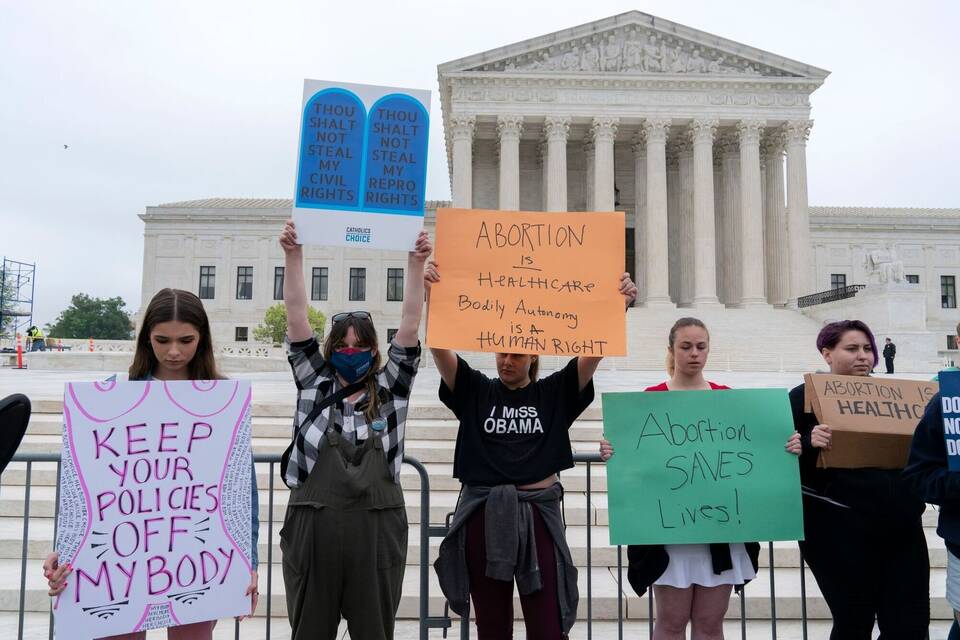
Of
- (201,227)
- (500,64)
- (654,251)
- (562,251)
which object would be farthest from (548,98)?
(562,251)

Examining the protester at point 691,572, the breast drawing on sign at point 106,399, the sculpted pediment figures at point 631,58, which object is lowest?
the protester at point 691,572

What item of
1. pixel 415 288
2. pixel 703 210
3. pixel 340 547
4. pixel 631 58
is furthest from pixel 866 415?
pixel 631 58

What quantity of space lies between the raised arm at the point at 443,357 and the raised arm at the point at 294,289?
639 mm

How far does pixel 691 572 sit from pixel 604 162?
1375 inches

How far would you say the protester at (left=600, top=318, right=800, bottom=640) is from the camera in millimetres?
3270

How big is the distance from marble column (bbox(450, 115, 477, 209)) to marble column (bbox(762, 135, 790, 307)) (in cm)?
1821

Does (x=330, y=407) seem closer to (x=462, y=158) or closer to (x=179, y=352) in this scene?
A: (x=179, y=352)

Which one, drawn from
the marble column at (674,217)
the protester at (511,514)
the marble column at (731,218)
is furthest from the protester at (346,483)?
the marble column at (674,217)

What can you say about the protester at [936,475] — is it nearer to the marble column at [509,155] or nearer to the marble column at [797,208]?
the marble column at [509,155]

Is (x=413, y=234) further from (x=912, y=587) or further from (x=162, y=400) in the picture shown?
(x=912, y=587)

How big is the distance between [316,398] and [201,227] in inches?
2139

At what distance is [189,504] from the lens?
2748mm

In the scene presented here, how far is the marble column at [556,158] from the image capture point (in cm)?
3606

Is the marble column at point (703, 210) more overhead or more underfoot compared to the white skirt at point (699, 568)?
more overhead
